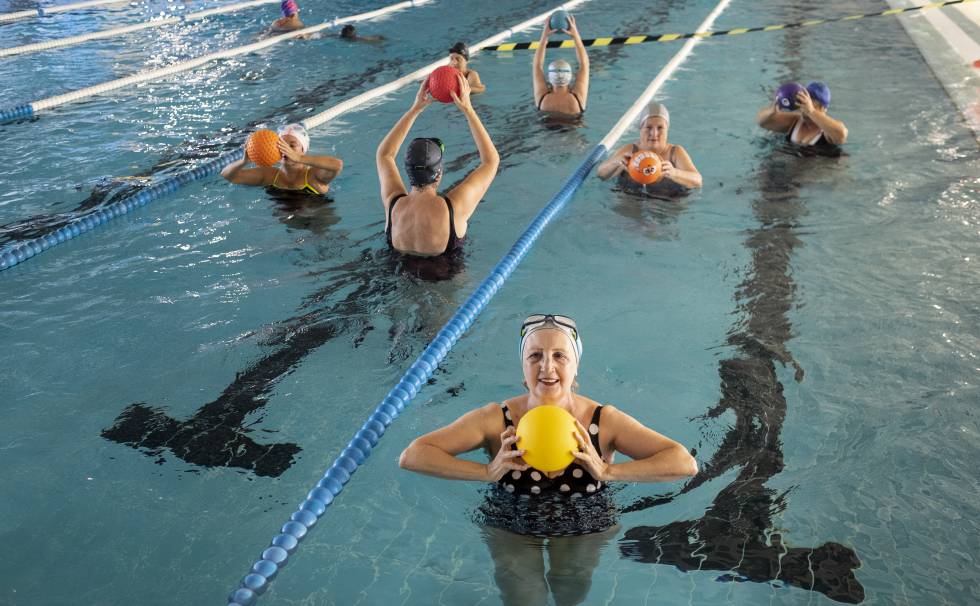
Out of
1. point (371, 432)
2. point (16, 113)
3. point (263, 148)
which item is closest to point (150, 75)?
point (16, 113)

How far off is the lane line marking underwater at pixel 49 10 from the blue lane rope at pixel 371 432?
12.0m

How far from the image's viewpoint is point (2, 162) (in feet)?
22.7

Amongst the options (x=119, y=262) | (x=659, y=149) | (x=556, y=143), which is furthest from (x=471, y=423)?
(x=556, y=143)

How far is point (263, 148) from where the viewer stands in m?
5.70

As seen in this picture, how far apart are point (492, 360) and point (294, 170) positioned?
2650mm

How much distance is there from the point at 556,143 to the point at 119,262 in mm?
3761

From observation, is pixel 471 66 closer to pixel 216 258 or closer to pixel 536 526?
pixel 216 258

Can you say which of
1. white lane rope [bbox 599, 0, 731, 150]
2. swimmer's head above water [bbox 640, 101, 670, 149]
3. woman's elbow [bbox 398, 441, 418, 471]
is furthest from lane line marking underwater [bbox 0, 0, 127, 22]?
woman's elbow [bbox 398, 441, 418, 471]

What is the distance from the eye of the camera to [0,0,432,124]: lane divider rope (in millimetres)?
8172

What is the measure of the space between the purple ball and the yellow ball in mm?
5073

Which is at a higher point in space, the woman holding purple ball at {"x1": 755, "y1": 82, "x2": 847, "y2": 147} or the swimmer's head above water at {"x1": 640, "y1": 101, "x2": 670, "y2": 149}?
the swimmer's head above water at {"x1": 640, "y1": 101, "x2": 670, "y2": 149}

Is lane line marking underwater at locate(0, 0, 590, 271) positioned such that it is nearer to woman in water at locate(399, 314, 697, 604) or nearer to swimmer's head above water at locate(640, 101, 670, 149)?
swimmer's head above water at locate(640, 101, 670, 149)

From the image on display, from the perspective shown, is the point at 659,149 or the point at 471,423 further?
the point at 659,149

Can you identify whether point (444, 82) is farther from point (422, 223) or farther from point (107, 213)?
point (107, 213)
